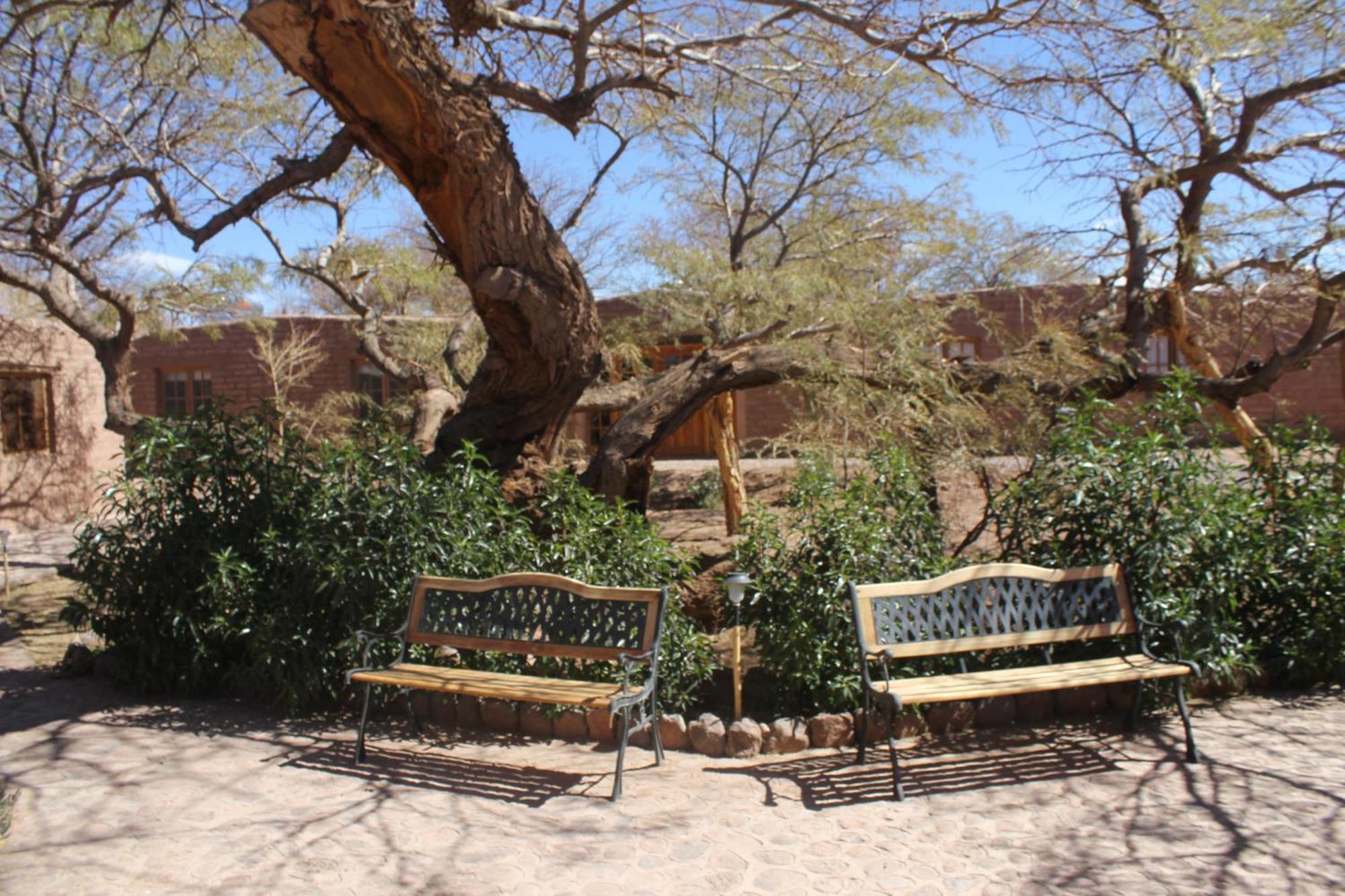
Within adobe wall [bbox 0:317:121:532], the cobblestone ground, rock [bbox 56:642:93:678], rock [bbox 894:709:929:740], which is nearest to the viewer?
the cobblestone ground

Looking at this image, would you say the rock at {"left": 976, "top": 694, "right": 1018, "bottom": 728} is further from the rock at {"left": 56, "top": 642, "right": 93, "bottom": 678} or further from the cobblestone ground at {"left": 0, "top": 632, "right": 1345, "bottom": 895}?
the rock at {"left": 56, "top": 642, "right": 93, "bottom": 678}

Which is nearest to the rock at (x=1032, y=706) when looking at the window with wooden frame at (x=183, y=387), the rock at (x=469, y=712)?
the rock at (x=469, y=712)

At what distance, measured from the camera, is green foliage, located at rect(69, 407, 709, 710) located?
514cm

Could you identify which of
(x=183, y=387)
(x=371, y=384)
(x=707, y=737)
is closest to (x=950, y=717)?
(x=707, y=737)

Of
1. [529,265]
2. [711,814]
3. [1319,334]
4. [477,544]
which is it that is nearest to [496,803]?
[711,814]

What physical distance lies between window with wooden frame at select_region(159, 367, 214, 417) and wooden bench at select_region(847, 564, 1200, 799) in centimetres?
1871

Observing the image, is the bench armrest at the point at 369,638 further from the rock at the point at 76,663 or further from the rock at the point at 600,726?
the rock at the point at 76,663

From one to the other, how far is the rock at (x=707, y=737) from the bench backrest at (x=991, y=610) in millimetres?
813

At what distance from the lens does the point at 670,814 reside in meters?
3.88

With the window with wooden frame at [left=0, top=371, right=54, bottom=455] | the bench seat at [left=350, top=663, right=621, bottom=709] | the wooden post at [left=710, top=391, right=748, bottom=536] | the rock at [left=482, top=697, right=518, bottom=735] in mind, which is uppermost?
the window with wooden frame at [left=0, top=371, right=54, bottom=455]

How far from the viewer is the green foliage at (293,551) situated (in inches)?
202

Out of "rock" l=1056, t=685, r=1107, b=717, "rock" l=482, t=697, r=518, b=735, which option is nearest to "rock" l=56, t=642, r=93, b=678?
"rock" l=482, t=697, r=518, b=735

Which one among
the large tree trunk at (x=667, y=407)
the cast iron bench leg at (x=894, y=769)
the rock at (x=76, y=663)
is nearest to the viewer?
the cast iron bench leg at (x=894, y=769)

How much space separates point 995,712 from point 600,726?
1.86 m
